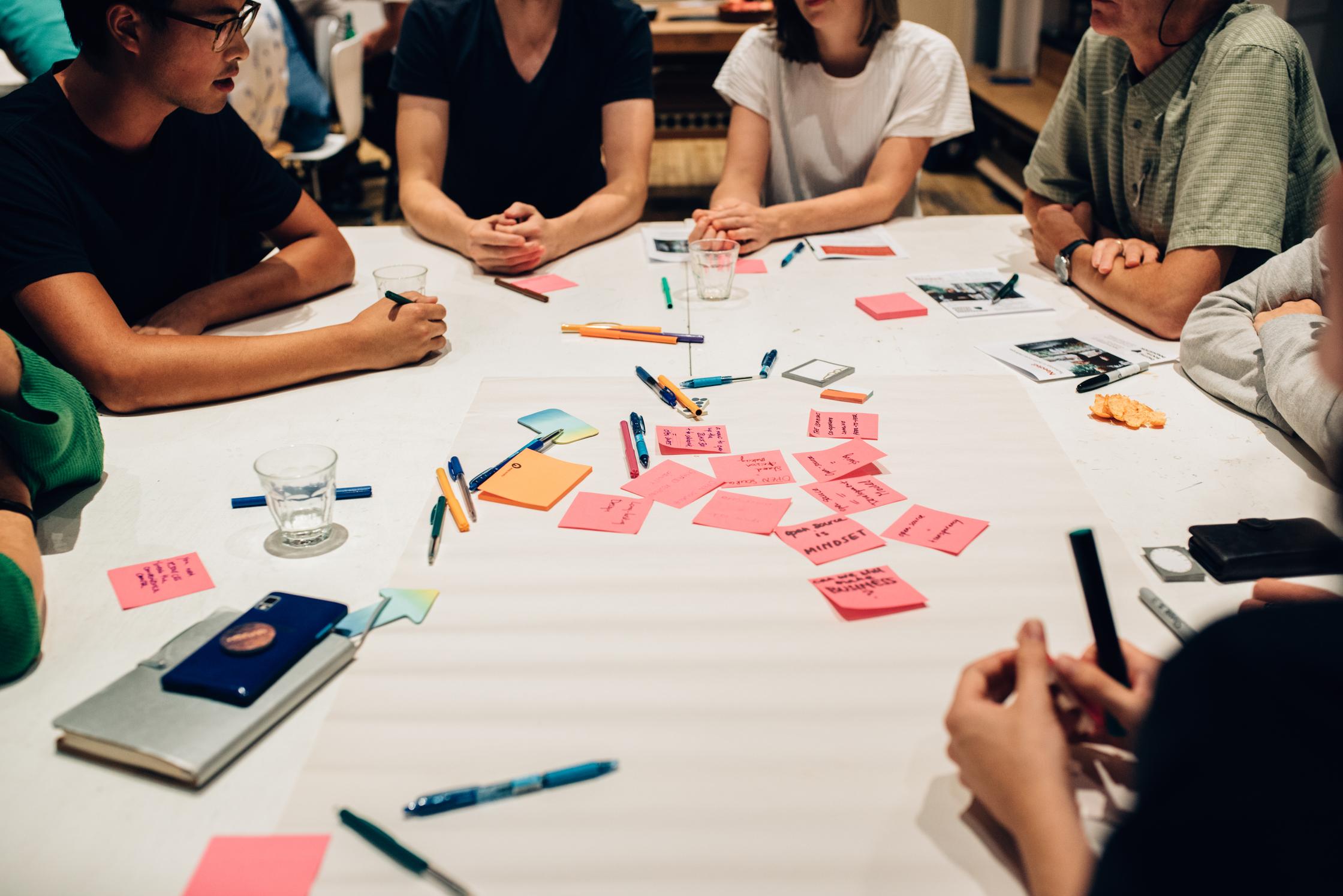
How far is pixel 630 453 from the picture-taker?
4.05 ft

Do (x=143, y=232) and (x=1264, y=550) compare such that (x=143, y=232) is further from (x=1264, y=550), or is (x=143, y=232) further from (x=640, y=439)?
(x=1264, y=550)

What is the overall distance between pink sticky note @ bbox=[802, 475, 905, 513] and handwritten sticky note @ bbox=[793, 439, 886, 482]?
0.01m

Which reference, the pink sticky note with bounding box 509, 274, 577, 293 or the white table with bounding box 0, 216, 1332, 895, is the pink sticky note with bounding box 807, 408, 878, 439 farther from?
the pink sticky note with bounding box 509, 274, 577, 293

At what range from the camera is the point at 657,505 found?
3.71 ft

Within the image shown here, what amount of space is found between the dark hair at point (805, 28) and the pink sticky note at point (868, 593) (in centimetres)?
164

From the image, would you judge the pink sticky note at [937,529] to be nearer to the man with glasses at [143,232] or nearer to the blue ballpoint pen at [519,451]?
the blue ballpoint pen at [519,451]

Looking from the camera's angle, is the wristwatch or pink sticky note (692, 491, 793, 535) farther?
the wristwatch

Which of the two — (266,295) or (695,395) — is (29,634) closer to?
(695,395)

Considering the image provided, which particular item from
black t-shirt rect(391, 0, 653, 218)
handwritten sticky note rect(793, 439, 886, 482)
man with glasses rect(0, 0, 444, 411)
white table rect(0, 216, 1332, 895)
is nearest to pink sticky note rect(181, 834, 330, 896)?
white table rect(0, 216, 1332, 895)

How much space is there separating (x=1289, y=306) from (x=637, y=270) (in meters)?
1.12

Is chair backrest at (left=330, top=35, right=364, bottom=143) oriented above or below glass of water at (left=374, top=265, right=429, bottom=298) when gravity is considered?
above

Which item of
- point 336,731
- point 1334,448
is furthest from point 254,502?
point 1334,448

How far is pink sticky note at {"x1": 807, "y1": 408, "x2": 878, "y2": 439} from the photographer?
1.28 meters

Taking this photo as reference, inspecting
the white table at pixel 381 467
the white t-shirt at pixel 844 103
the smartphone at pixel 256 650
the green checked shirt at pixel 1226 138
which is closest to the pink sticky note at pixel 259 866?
the white table at pixel 381 467
